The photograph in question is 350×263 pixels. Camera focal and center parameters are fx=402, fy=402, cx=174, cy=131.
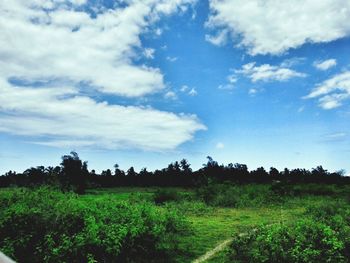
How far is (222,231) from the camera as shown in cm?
1878

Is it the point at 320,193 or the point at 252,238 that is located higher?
the point at 320,193

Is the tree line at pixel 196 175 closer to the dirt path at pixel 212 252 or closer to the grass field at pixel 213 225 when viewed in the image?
the grass field at pixel 213 225

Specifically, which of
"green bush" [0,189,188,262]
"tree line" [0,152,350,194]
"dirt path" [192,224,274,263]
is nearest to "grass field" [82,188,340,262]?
"dirt path" [192,224,274,263]

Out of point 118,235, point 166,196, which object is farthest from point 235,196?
point 118,235

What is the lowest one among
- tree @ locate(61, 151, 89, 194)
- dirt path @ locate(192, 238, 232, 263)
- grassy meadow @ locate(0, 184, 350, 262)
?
dirt path @ locate(192, 238, 232, 263)

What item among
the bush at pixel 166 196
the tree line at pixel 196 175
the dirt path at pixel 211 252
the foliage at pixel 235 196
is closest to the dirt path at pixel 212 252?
the dirt path at pixel 211 252

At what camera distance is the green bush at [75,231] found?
1179cm

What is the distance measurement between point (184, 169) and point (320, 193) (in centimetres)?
4586

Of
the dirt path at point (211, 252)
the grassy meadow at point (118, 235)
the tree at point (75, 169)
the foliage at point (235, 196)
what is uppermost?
the tree at point (75, 169)

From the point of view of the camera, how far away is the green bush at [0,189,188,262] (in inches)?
464

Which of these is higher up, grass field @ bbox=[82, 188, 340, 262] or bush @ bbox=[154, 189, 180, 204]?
bush @ bbox=[154, 189, 180, 204]

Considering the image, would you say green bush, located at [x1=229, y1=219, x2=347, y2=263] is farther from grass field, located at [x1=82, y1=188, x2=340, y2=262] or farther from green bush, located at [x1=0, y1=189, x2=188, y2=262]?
green bush, located at [x1=0, y1=189, x2=188, y2=262]

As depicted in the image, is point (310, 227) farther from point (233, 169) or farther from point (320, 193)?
point (233, 169)

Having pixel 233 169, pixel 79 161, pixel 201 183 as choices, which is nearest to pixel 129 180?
pixel 233 169
